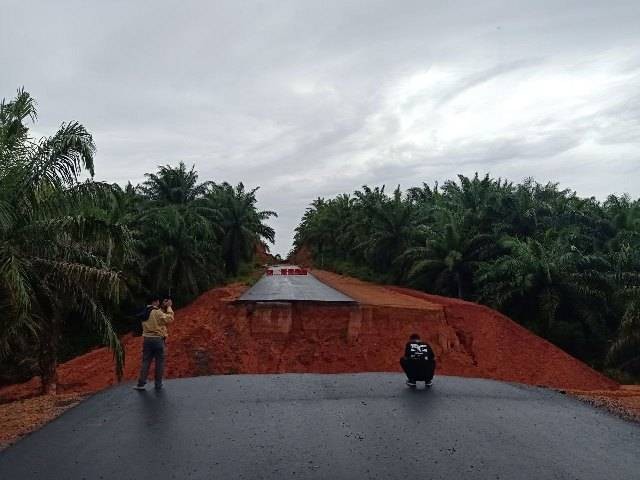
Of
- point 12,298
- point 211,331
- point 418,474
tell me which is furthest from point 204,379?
point 211,331

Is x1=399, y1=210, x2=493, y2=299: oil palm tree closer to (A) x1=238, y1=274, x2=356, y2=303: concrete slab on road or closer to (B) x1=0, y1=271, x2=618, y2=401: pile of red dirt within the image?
(A) x1=238, y1=274, x2=356, y2=303: concrete slab on road

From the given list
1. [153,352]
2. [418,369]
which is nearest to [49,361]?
[153,352]

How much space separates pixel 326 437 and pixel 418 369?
3387 mm

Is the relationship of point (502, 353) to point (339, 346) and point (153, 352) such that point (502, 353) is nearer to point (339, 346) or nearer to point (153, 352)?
point (339, 346)

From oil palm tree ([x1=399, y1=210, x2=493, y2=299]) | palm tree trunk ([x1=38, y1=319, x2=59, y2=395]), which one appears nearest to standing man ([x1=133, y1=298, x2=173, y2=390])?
palm tree trunk ([x1=38, y1=319, x2=59, y2=395])

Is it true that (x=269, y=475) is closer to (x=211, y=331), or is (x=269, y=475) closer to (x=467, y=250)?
(x=211, y=331)

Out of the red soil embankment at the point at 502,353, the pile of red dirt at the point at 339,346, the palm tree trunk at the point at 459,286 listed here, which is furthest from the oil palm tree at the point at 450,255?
the pile of red dirt at the point at 339,346

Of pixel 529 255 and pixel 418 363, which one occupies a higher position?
pixel 529 255

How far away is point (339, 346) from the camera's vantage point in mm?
19641

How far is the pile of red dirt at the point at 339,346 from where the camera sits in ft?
58.4

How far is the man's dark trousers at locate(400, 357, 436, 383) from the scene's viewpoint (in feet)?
33.6

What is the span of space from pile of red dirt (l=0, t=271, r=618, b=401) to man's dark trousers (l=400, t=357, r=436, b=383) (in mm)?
7521

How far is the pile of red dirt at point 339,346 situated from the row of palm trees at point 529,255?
2.46 meters

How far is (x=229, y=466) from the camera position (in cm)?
629
